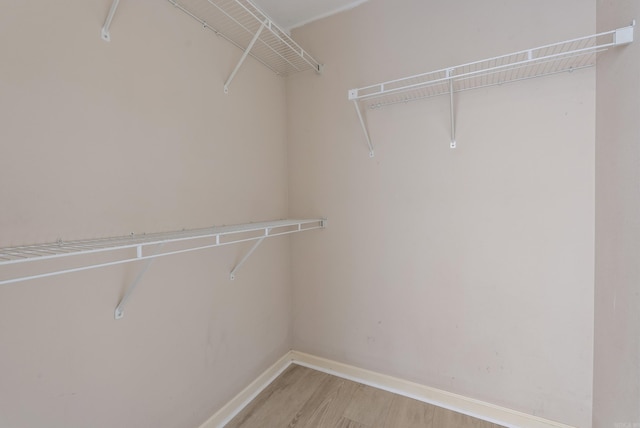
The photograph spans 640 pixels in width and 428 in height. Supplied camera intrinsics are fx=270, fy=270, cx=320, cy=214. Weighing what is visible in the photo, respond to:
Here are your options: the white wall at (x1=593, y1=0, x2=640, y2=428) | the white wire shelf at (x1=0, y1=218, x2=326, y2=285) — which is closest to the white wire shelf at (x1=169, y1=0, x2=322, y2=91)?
the white wire shelf at (x1=0, y1=218, x2=326, y2=285)

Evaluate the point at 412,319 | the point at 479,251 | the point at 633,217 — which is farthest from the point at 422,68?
the point at 412,319

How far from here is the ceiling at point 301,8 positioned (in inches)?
66.6

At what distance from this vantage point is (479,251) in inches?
56.9

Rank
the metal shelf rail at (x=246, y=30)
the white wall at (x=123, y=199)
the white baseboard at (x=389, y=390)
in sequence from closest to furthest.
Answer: the white wall at (x=123, y=199) → the metal shelf rail at (x=246, y=30) → the white baseboard at (x=389, y=390)

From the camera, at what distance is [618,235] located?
0.73 meters

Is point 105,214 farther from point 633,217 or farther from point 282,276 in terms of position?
point 633,217

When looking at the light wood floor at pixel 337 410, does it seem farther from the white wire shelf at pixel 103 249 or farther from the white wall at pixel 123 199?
the white wire shelf at pixel 103 249

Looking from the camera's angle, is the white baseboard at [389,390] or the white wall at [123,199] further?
the white baseboard at [389,390]

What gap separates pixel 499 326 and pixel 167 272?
65.6 inches

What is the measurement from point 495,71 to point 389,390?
6.05ft

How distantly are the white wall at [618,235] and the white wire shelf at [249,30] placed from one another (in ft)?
4.26

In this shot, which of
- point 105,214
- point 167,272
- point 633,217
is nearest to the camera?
point 633,217

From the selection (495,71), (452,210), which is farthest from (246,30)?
(452,210)

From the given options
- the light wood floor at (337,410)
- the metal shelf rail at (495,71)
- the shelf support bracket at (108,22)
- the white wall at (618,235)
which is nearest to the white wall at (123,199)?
the shelf support bracket at (108,22)
